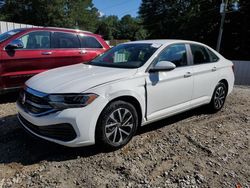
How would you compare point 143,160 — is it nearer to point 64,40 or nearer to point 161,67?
point 161,67

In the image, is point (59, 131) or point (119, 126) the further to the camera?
point (119, 126)

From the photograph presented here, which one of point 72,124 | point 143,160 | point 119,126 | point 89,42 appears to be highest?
point 89,42

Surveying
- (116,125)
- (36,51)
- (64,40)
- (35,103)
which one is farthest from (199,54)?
(36,51)

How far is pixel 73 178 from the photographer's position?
281 cm

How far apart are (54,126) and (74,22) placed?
137 feet

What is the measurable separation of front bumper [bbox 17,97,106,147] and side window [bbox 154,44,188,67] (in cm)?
144

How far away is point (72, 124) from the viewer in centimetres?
297

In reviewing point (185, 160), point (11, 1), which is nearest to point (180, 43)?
point (185, 160)

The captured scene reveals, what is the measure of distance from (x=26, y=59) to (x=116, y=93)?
10.2 feet

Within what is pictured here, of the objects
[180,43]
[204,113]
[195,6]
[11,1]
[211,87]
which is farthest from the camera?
[11,1]

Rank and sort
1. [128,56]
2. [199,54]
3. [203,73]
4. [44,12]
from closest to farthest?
[128,56] < [203,73] < [199,54] < [44,12]

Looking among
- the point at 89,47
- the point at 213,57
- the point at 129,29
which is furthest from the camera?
the point at 129,29

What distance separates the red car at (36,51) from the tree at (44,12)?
34.9 meters

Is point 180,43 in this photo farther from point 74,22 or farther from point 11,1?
point 11,1
